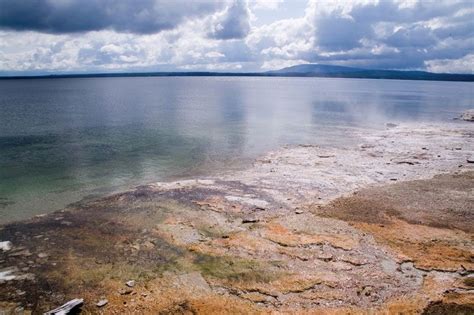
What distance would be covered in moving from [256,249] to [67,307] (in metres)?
8.81

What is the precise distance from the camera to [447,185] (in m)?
28.4

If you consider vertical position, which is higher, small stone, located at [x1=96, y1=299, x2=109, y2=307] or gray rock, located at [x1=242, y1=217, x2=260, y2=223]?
gray rock, located at [x1=242, y1=217, x2=260, y2=223]

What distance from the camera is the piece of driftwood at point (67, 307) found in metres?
13.1

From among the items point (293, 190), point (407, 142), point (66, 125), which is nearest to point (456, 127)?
point (407, 142)

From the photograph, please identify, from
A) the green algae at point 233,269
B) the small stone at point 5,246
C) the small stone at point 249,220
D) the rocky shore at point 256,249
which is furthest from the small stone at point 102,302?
the small stone at point 249,220

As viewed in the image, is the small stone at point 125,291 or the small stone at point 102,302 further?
the small stone at point 125,291

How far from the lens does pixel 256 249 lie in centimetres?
1798

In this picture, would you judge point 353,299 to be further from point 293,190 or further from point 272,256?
point 293,190

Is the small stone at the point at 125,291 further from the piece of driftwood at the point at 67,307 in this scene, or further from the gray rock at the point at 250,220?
the gray rock at the point at 250,220

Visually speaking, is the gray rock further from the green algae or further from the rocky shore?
the green algae

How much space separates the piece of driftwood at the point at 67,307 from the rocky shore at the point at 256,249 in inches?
14.4

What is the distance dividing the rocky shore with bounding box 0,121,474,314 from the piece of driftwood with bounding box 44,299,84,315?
1.20 ft

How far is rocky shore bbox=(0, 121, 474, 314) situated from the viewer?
14180mm

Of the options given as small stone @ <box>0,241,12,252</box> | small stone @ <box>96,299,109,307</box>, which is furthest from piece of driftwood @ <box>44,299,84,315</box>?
small stone @ <box>0,241,12,252</box>
